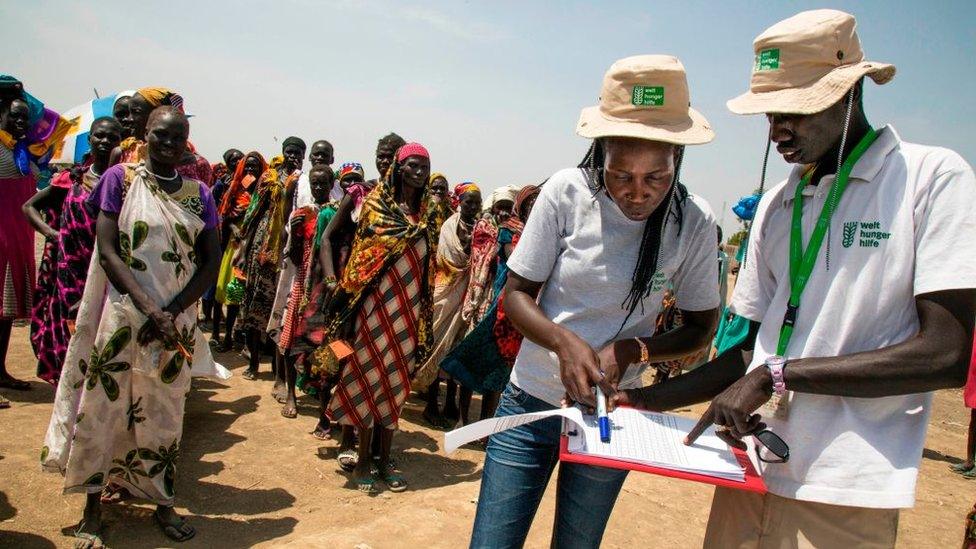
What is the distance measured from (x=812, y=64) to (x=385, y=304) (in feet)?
10.0

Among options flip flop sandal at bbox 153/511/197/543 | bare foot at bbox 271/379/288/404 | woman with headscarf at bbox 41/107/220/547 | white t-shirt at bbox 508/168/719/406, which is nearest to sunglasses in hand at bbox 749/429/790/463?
white t-shirt at bbox 508/168/719/406

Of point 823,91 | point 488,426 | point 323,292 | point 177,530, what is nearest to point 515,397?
point 488,426

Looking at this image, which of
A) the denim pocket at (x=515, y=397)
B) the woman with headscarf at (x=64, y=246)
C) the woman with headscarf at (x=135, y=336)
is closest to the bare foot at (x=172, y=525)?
the woman with headscarf at (x=135, y=336)

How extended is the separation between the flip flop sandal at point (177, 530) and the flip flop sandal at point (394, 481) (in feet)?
4.33

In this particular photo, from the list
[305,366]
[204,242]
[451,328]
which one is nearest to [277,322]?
[305,366]

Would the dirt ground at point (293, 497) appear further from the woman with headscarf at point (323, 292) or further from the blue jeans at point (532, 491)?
the blue jeans at point (532, 491)

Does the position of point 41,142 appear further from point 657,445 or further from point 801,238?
point 801,238

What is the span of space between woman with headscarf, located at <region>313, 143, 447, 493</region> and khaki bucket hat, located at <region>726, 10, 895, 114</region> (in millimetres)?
2826

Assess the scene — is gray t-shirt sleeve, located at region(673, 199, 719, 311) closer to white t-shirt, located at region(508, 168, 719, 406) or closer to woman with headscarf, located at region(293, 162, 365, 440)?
white t-shirt, located at region(508, 168, 719, 406)

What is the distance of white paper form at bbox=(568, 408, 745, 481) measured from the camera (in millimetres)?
1530

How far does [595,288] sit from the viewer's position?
194 centimetres

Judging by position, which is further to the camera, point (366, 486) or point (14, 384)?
point (14, 384)

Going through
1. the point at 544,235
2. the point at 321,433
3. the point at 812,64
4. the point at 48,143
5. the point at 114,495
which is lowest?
the point at 321,433

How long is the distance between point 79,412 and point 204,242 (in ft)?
3.24
